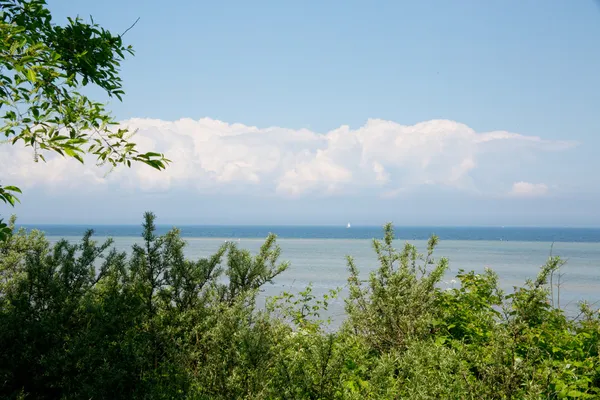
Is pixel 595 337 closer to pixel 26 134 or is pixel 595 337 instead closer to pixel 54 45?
pixel 26 134

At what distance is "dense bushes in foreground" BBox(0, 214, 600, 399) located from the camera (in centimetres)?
387

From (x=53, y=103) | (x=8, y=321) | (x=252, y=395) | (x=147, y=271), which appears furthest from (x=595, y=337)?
(x=8, y=321)

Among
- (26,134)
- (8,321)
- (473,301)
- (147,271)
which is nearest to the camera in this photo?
(26,134)

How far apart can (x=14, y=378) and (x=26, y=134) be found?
2940 mm

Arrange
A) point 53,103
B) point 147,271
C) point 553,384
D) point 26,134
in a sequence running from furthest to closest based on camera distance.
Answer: point 147,271 < point 553,384 < point 53,103 < point 26,134

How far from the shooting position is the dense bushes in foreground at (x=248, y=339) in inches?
152

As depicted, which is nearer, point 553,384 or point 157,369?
point 553,384

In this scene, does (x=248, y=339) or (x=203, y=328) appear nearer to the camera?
(x=248, y=339)

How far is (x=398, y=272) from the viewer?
560cm

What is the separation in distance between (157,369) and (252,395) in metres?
1.24

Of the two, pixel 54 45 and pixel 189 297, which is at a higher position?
pixel 54 45

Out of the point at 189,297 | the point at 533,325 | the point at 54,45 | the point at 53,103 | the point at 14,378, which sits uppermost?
the point at 54,45

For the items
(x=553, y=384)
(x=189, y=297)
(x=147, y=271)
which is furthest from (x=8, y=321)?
(x=553, y=384)

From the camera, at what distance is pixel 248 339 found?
3826 millimetres
